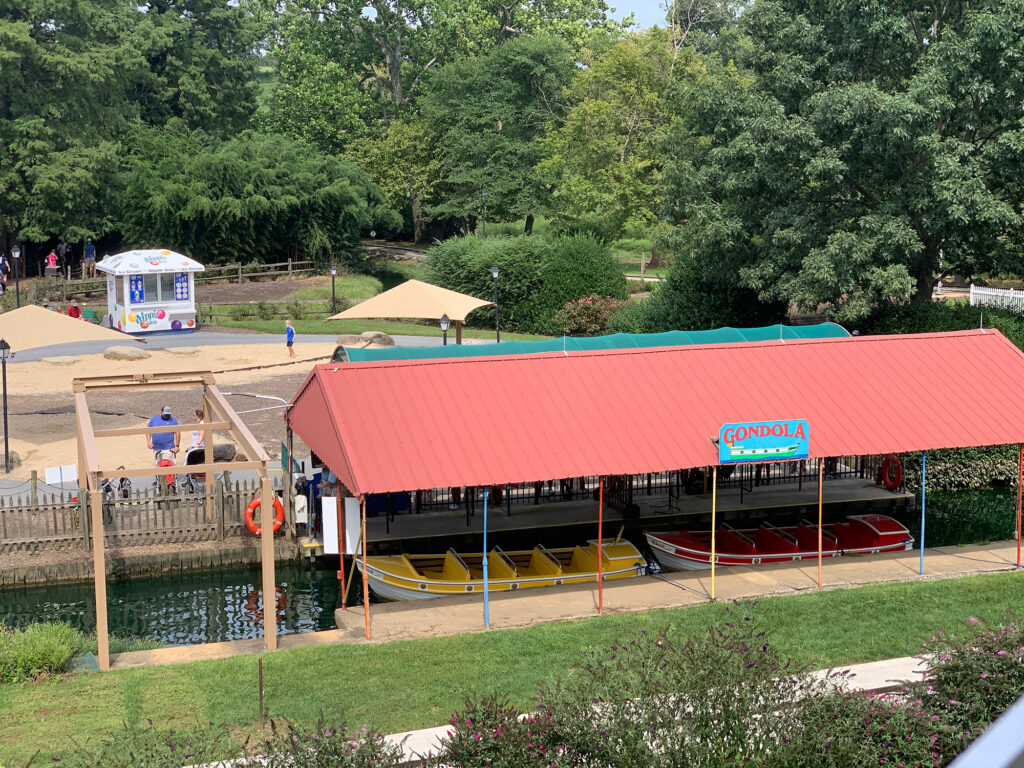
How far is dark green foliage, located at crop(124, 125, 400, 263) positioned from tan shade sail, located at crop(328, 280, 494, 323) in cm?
2725

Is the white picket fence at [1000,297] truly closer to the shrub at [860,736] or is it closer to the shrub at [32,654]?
the shrub at [860,736]

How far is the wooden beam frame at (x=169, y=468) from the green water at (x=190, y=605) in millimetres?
685

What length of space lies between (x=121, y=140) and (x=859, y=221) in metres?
47.8

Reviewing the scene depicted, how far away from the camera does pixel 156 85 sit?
73.3m

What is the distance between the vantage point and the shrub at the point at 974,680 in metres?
11.6

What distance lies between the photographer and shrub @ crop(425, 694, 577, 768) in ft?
35.6

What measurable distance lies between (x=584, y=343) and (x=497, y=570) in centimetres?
658

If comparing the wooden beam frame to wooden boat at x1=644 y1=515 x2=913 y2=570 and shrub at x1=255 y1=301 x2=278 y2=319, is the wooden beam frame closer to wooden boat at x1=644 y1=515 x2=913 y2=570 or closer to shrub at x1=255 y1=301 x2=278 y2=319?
wooden boat at x1=644 y1=515 x2=913 y2=570

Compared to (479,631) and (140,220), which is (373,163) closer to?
(140,220)

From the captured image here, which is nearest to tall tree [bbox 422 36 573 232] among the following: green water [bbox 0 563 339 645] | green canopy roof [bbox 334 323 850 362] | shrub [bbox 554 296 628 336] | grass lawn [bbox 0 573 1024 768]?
shrub [bbox 554 296 628 336]

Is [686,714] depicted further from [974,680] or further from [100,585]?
[100,585]

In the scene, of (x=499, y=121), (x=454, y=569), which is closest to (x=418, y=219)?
(x=499, y=121)

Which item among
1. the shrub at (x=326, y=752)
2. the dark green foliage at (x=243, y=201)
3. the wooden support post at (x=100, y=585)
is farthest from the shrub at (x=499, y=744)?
the dark green foliage at (x=243, y=201)

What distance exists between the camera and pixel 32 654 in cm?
1598
